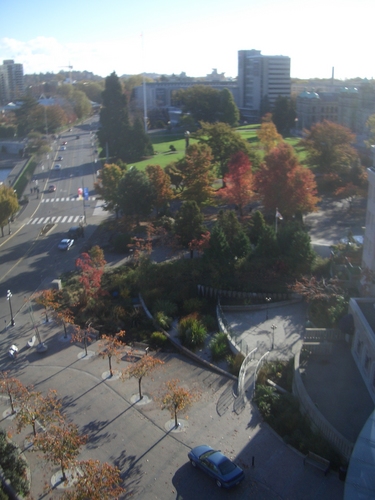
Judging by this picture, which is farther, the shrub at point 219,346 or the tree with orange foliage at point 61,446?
the shrub at point 219,346

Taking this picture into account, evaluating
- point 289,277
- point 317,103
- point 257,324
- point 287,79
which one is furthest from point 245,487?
point 287,79

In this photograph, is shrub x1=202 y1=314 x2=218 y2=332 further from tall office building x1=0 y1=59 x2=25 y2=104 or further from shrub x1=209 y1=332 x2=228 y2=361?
tall office building x1=0 y1=59 x2=25 y2=104

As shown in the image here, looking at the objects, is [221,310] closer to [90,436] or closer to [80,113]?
[90,436]

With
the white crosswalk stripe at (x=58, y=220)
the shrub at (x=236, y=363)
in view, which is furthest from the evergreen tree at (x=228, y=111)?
the shrub at (x=236, y=363)

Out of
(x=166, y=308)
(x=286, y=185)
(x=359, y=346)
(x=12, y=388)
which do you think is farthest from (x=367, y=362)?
(x=286, y=185)

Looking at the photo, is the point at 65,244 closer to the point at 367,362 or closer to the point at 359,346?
the point at 359,346

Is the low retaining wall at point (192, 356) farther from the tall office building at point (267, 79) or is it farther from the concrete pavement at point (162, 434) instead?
the tall office building at point (267, 79)
